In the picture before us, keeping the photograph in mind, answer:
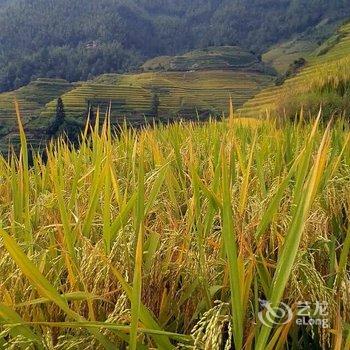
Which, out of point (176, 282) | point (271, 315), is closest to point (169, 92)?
point (176, 282)

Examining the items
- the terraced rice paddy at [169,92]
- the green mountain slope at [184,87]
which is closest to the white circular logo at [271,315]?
the green mountain slope at [184,87]

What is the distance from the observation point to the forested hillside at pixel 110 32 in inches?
4879

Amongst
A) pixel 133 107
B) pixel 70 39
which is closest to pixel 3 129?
pixel 133 107

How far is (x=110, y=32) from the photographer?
16300 cm

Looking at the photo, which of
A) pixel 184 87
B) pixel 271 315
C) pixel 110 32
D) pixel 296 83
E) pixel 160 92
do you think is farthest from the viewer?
pixel 110 32

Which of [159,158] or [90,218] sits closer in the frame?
[90,218]

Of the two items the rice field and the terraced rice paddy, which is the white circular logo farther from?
the terraced rice paddy

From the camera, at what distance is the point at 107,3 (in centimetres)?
19138

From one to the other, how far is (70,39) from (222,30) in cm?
5566

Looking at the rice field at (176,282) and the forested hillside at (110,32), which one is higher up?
the rice field at (176,282)

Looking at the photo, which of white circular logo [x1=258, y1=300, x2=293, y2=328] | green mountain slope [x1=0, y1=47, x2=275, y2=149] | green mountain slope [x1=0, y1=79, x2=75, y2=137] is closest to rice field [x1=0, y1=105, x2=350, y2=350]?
white circular logo [x1=258, y1=300, x2=293, y2=328]

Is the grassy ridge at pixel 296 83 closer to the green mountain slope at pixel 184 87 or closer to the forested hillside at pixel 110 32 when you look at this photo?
the green mountain slope at pixel 184 87

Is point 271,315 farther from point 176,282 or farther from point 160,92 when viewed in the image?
point 160,92

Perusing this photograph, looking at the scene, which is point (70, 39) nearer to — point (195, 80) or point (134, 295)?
point (195, 80)
